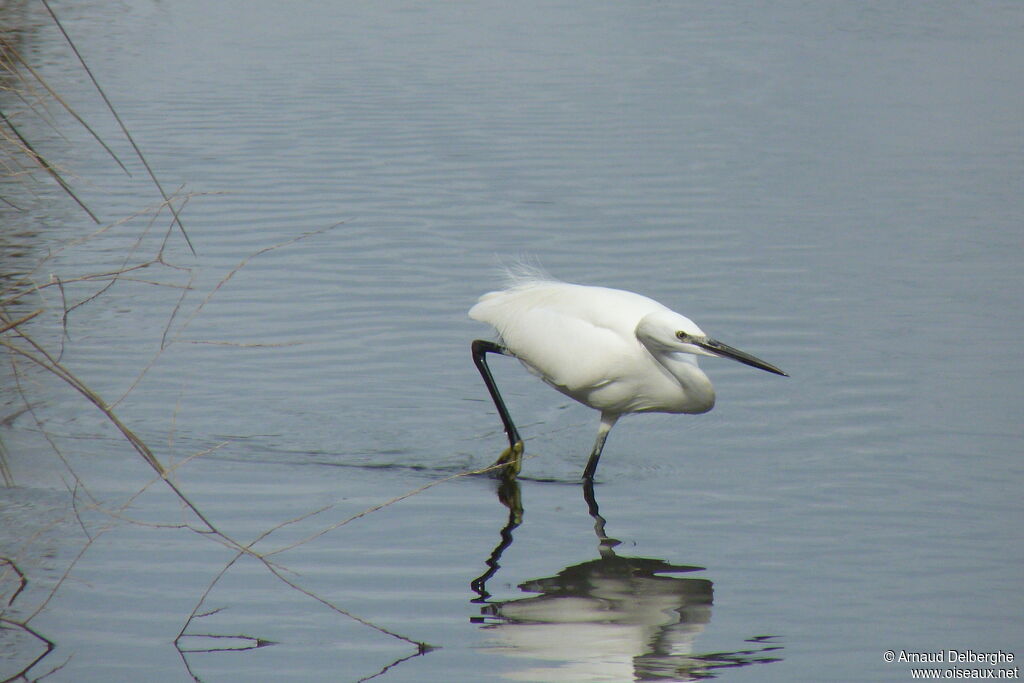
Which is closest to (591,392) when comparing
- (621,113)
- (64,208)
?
(64,208)

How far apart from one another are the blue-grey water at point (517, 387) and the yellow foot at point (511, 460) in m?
0.12

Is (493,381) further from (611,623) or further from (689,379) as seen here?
(611,623)

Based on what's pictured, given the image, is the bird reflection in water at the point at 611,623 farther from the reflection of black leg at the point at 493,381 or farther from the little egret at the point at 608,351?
the reflection of black leg at the point at 493,381

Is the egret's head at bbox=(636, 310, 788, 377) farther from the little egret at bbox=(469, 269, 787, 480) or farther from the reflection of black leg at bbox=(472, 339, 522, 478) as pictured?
the reflection of black leg at bbox=(472, 339, 522, 478)

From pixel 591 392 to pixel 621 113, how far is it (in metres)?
7.22

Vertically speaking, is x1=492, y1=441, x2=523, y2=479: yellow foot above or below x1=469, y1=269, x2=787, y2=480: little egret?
below

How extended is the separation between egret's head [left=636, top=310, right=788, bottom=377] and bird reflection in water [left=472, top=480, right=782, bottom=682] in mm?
801

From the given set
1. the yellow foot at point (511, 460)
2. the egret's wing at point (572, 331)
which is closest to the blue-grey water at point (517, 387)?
the yellow foot at point (511, 460)

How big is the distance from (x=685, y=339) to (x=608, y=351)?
0.35 m

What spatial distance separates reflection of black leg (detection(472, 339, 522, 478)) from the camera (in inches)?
223

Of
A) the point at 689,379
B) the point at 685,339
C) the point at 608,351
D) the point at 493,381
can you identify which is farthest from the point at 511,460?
the point at 685,339

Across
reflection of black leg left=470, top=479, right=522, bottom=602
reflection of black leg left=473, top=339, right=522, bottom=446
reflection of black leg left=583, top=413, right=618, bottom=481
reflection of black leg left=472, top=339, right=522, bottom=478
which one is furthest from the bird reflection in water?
reflection of black leg left=473, top=339, right=522, bottom=446

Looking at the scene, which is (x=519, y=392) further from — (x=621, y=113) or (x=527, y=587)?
(x=621, y=113)

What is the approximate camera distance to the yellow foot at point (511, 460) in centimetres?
564
